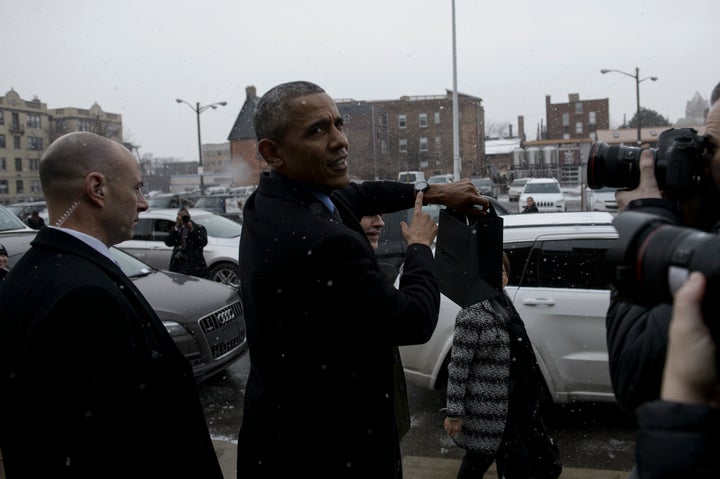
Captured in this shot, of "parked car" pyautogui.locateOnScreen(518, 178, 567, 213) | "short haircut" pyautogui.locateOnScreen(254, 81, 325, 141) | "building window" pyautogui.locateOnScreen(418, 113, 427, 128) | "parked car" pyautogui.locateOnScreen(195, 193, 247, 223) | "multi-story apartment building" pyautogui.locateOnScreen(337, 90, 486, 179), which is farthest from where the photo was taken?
"building window" pyautogui.locateOnScreen(418, 113, 427, 128)

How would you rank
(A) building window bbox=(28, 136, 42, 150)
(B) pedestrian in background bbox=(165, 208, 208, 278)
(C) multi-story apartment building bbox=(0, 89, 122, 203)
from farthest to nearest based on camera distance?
(A) building window bbox=(28, 136, 42, 150)
(C) multi-story apartment building bbox=(0, 89, 122, 203)
(B) pedestrian in background bbox=(165, 208, 208, 278)

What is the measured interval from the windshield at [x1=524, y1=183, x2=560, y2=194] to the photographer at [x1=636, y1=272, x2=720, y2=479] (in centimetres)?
2563

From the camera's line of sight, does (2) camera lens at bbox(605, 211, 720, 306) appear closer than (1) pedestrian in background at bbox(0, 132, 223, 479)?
Yes

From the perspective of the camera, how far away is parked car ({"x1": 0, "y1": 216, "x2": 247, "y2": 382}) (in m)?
5.43

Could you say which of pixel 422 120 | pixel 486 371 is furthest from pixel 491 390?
pixel 422 120

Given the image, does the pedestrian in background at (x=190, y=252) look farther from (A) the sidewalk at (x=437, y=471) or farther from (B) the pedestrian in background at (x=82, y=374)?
(B) the pedestrian in background at (x=82, y=374)

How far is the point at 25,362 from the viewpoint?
1497 mm

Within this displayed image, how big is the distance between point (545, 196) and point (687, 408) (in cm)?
2448

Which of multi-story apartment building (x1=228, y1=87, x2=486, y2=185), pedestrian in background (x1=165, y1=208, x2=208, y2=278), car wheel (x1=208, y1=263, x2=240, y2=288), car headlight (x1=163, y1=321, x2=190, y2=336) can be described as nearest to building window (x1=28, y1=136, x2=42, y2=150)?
multi-story apartment building (x1=228, y1=87, x2=486, y2=185)

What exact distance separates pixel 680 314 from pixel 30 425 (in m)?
1.57

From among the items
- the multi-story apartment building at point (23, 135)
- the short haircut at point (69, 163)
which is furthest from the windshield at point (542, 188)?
the multi-story apartment building at point (23, 135)

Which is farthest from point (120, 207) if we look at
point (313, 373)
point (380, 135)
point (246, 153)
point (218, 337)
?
point (246, 153)

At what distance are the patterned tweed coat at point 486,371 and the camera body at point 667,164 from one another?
65.3 inches

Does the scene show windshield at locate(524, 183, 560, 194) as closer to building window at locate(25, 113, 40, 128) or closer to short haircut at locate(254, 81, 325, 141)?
short haircut at locate(254, 81, 325, 141)
